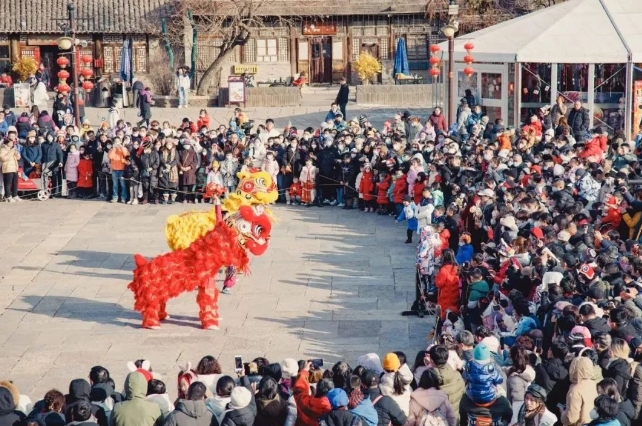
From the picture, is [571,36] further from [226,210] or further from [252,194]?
[226,210]

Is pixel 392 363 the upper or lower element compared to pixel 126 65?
lower

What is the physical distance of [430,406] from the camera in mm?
10727

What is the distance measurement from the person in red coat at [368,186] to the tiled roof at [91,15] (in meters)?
21.0

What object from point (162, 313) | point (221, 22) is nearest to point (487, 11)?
point (221, 22)

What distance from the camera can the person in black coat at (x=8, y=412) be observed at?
10586mm

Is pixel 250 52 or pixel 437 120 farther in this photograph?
pixel 250 52

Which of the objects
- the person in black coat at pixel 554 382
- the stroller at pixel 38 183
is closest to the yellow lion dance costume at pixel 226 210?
the person in black coat at pixel 554 382

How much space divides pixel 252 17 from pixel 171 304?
25.1 meters

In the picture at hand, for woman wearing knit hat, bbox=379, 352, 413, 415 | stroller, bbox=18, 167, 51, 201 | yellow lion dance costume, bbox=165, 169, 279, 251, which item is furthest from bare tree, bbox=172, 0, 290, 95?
woman wearing knit hat, bbox=379, 352, 413, 415

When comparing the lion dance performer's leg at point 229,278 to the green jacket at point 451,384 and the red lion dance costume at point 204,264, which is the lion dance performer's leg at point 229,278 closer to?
the red lion dance costume at point 204,264

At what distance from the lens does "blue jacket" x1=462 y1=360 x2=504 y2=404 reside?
35.1 feet

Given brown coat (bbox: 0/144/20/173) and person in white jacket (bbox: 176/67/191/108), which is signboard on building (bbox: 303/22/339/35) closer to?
person in white jacket (bbox: 176/67/191/108)

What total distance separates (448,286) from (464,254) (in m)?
1.39

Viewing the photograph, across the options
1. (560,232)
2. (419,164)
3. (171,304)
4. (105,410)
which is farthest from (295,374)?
(419,164)
